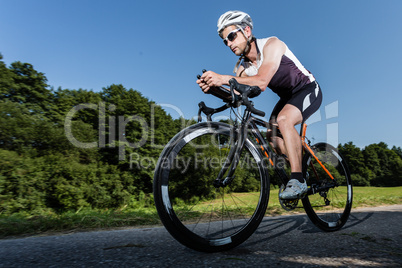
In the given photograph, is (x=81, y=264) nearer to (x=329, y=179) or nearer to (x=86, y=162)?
(x=329, y=179)

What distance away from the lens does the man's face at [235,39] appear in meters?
2.59

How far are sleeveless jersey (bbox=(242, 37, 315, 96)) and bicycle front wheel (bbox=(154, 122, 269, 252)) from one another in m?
0.94

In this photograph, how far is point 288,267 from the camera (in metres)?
1.44

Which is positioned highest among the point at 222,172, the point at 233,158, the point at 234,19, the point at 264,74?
the point at 234,19

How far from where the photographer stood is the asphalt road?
4.99ft

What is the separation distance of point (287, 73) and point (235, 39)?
0.69m

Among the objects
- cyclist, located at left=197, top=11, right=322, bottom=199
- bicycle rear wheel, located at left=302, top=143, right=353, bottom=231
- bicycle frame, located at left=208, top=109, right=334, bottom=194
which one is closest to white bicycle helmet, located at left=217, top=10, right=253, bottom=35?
cyclist, located at left=197, top=11, right=322, bottom=199

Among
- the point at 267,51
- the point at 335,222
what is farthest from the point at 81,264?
the point at 335,222

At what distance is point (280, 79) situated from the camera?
2744mm

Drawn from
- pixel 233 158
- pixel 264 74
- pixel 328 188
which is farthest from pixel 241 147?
pixel 328 188

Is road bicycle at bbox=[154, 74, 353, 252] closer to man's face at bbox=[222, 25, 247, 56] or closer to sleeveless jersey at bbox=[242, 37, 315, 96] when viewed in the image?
sleeveless jersey at bbox=[242, 37, 315, 96]

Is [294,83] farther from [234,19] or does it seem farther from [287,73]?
[234,19]

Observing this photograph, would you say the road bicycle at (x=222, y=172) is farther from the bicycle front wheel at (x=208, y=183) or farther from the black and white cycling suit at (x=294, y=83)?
the black and white cycling suit at (x=294, y=83)

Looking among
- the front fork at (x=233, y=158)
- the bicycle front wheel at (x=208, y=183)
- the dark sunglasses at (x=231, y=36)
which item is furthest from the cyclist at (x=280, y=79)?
the front fork at (x=233, y=158)
